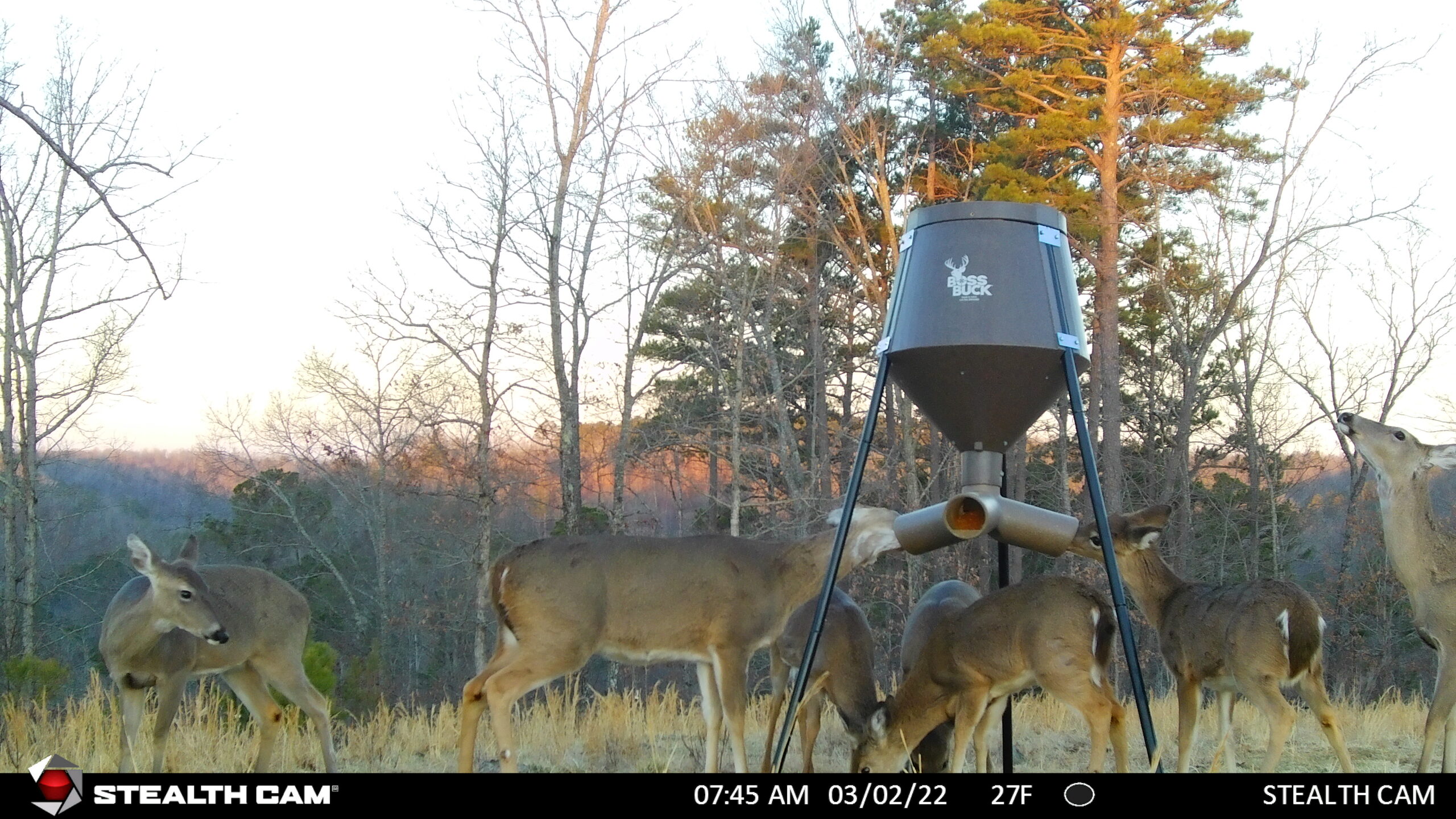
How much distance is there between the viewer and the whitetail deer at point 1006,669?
6.50m

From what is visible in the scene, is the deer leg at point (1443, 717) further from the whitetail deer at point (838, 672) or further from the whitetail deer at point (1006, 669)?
the whitetail deer at point (838, 672)

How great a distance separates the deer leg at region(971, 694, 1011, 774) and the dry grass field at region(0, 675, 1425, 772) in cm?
126

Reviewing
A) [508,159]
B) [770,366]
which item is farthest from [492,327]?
[770,366]

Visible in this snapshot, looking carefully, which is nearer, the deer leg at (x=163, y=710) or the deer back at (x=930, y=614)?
the deer leg at (x=163, y=710)

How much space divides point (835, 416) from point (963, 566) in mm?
5982

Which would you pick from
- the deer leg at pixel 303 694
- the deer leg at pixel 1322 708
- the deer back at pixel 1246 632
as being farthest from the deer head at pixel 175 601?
the deer leg at pixel 1322 708

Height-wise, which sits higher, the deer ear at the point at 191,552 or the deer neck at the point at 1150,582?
the deer ear at the point at 191,552

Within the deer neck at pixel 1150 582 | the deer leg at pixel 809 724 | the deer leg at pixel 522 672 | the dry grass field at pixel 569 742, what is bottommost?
the dry grass field at pixel 569 742

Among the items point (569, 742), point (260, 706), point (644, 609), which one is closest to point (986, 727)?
point (644, 609)

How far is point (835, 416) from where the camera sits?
31203mm
